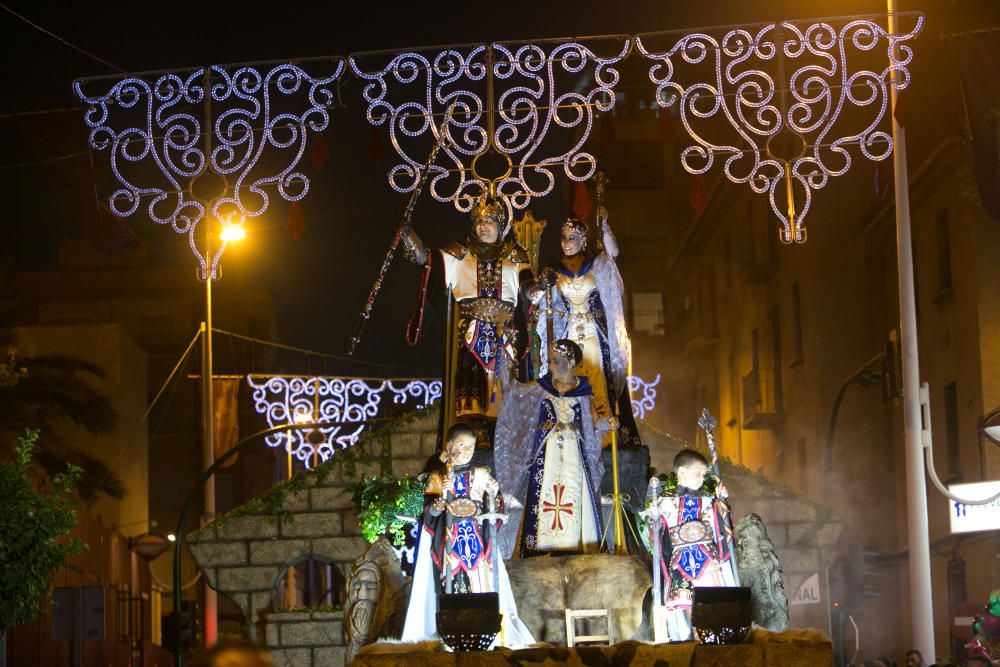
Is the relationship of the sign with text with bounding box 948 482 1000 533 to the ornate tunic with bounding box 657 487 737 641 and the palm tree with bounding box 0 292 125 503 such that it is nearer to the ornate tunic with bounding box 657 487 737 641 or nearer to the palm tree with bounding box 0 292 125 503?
the ornate tunic with bounding box 657 487 737 641

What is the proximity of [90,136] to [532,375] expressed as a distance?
583cm

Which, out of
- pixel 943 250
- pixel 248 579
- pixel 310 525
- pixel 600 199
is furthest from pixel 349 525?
pixel 943 250

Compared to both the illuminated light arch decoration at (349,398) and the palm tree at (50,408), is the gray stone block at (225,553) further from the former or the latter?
Answer: the palm tree at (50,408)

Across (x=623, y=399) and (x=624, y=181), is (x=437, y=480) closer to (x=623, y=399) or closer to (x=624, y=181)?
(x=623, y=399)

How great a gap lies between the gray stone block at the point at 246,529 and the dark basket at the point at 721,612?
42.0 feet

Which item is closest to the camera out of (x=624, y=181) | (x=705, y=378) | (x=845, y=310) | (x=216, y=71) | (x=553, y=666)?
(x=553, y=666)

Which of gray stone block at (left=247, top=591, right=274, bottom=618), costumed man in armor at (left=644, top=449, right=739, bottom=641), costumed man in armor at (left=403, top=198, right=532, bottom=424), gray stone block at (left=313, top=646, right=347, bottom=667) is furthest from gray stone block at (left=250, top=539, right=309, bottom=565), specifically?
costumed man in armor at (left=644, top=449, right=739, bottom=641)

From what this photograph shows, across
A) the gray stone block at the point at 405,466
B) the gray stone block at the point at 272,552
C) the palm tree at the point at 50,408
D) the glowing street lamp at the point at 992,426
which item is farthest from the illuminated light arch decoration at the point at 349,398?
the glowing street lamp at the point at 992,426

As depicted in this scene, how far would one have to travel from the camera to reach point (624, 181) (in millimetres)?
60844

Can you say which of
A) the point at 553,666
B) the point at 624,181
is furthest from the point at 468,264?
the point at 624,181

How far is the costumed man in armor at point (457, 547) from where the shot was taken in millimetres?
14766

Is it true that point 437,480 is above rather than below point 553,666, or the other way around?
above

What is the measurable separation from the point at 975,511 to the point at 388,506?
689 cm

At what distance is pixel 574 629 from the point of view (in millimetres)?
15133
